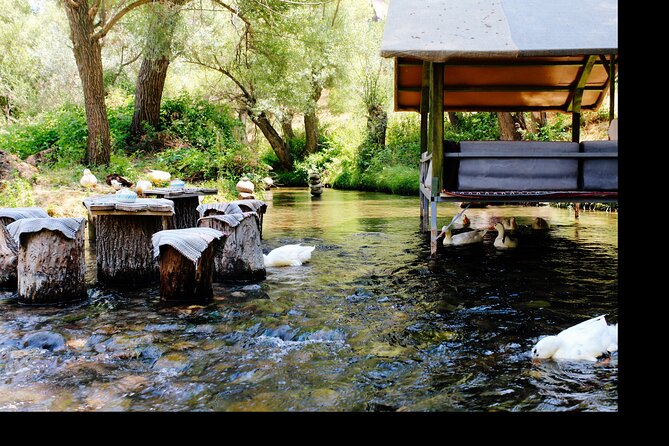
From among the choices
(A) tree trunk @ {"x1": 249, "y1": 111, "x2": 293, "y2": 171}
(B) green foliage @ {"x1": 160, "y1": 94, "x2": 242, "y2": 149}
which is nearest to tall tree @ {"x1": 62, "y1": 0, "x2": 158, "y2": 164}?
(B) green foliage @ {"x1": 160, "y1": 94, "x2": 242, "y2": 149}

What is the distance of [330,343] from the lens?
4812mm

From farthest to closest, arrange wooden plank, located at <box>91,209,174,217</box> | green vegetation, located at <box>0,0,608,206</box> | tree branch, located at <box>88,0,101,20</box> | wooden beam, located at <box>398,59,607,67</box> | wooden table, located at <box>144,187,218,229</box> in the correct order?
green vegetation, located at <box>0,0,608,206</box> → tree branch, located at <box>88,0,101,20</box> → wooden beam, located at <box>398,59,607,67</box> → wooden table, located at <box>144,187,218,229</box> → wooden plank, located at <box>91,209,174,217</box>

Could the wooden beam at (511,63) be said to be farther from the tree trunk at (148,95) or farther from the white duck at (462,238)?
the tree trunk at (148,95)

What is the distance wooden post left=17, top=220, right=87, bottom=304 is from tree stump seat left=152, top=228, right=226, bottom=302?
87 cm

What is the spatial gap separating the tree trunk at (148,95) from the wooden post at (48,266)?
45.2 feet

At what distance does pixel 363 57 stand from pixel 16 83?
59.3ft

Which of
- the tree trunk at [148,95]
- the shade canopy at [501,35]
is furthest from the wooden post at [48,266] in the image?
the tree trunk at [148,95]

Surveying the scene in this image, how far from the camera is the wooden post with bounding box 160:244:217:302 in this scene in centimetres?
603

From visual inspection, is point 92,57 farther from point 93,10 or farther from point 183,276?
point 183,276

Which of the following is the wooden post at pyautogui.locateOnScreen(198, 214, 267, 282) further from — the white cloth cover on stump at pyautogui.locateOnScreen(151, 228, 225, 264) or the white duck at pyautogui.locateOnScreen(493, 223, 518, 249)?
the white duck at pyautogui.locateOnScreen(493, 223, 518, 249)

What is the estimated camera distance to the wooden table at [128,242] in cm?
680

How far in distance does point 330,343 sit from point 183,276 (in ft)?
6.42

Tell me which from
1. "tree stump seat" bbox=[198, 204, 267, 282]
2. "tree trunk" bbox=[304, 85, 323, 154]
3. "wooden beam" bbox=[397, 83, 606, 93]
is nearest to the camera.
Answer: "tree stump seat" bbox=[198, 204, 267, 282]

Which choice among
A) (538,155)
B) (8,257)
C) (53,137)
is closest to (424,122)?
(538,155)
